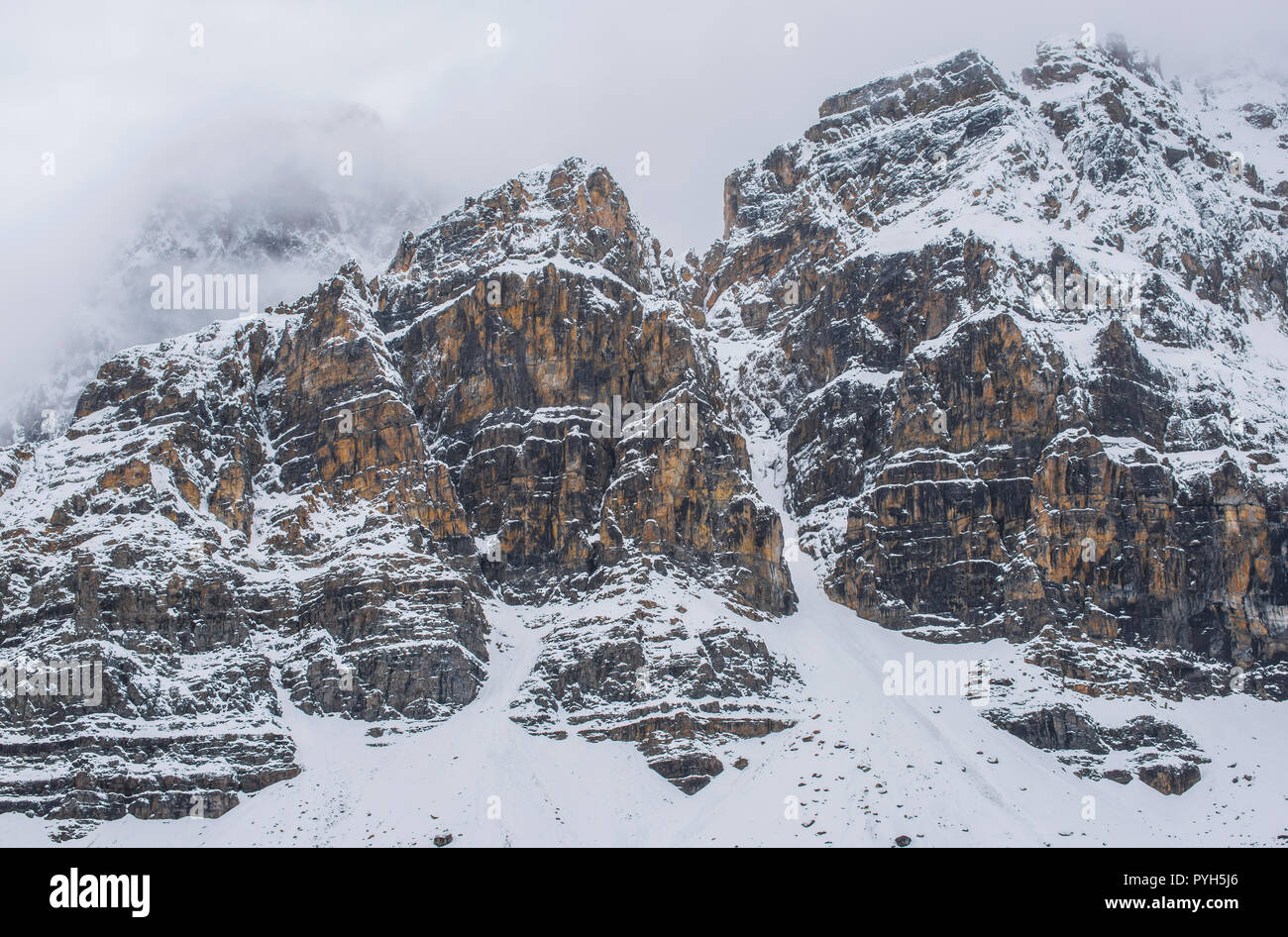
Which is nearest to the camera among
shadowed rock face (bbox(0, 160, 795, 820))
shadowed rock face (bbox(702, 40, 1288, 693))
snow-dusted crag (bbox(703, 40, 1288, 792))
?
shadowed rock face (bbox(0, 160, 795, 820))

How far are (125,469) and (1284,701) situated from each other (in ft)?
451

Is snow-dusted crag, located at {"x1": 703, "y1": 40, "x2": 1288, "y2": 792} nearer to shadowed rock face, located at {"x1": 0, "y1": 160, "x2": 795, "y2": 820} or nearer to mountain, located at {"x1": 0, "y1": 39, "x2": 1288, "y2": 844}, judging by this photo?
mountain, located at {"x1": 0, "y1": 39, "x2": 1288, "y2": 844}

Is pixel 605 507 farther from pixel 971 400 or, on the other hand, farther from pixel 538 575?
pixel 971 400

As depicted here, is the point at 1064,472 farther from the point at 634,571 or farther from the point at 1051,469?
the point at 634,571

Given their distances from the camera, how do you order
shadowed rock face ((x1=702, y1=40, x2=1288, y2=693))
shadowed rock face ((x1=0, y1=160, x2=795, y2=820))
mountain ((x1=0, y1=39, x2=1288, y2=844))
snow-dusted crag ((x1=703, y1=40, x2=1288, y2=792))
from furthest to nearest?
shadowed rock face ((x1=702, y1=40, x2=1288, y2=693)), snow-dusted crag ((x1=703, y1=40, x2=1288, y2=792)), shadowed rock face ((x1=0, y1=160, x2=795, y2=820)), mountain ((x1=0, y1=39, x2=1288, y2=844))

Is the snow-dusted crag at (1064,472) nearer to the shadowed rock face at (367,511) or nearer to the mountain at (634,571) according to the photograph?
the mountain at (634,571)

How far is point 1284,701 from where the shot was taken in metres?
157

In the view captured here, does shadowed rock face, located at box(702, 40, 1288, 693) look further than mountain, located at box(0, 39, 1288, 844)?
Yes

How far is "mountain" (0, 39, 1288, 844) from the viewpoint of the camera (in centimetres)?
13462

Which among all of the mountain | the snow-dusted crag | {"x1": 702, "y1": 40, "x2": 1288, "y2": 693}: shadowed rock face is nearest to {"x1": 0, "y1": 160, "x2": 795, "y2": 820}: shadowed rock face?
the mountain

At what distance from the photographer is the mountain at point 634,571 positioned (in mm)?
134625
